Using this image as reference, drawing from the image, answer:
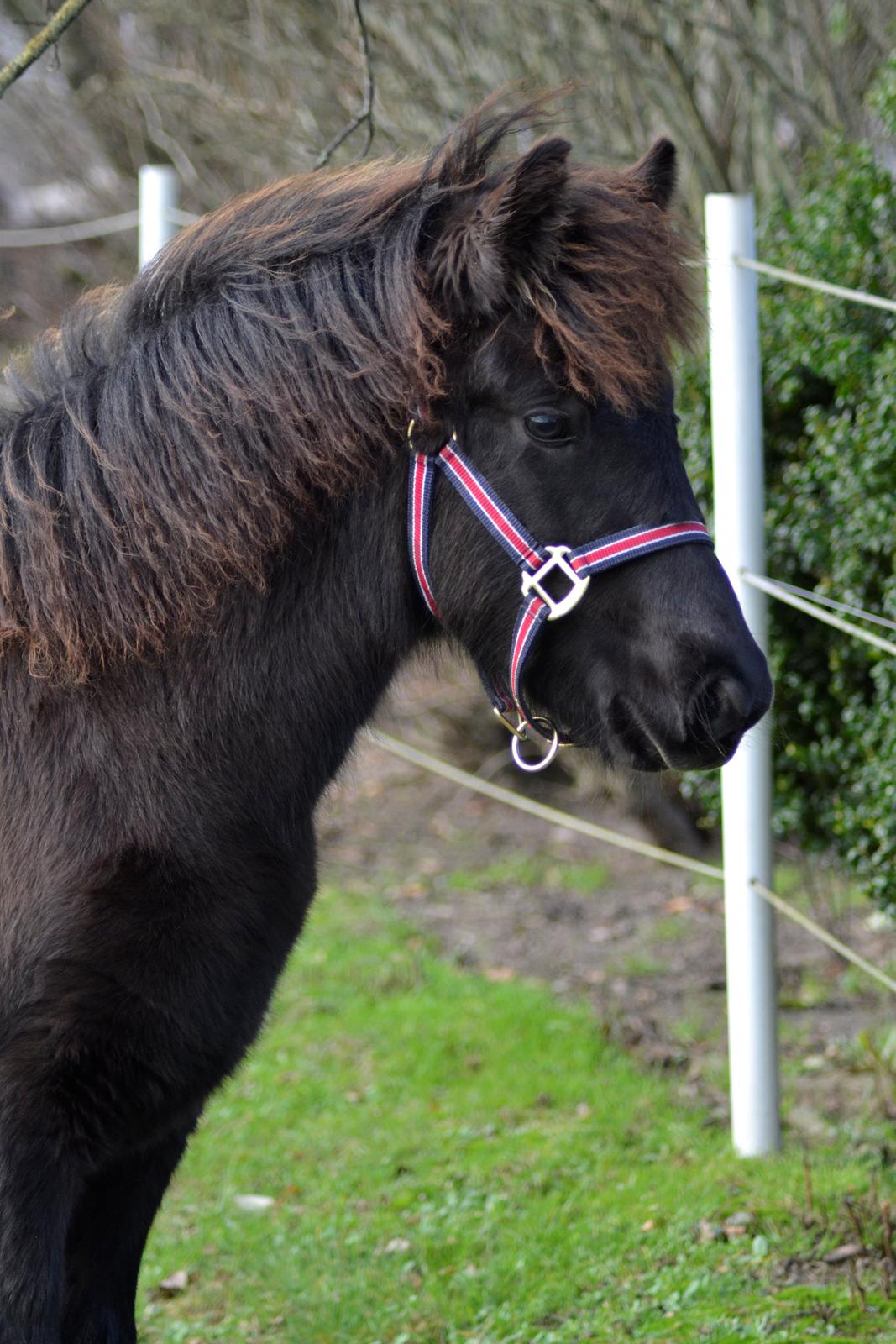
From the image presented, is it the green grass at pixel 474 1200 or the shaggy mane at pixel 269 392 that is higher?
the shaggy mane at pixel 269 392

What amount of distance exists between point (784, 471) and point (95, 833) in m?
2.57

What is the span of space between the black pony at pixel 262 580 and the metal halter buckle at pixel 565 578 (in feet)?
0.12

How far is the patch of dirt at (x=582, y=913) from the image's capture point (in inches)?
181

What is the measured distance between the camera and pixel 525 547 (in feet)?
7.25

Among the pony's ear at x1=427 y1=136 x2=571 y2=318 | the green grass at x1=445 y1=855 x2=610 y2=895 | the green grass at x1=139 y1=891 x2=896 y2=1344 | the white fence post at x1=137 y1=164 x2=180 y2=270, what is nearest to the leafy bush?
the green grass at x1=139 y1=891 x2=896 y2=1344

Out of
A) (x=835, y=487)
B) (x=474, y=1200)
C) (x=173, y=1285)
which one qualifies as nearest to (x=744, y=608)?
(x=835, y=487)

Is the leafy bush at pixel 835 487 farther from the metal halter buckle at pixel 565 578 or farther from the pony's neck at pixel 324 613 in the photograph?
the pony's neck at pixel 324 613

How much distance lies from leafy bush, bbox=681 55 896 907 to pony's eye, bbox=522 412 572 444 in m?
1.26

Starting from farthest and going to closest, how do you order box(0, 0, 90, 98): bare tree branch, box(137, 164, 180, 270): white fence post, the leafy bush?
box(137, 164, 180, 270): white fence post → the leafy bush → box(0, 0, 90, 98): bare tree branch

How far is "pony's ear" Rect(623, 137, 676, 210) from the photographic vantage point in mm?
2398

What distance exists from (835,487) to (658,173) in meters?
1.41

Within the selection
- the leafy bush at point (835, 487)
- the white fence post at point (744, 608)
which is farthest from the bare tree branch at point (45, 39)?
the leafy bush at point (835, 487)

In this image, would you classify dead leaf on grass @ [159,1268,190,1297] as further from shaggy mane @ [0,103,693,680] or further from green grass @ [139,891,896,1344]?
shaggy mane @ [0,103,693,680]

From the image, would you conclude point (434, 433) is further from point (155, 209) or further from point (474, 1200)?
point (155, 209)
